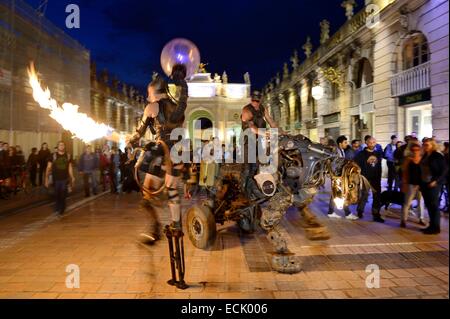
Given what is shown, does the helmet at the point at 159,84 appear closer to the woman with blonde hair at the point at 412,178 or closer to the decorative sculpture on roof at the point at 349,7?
the woman with blonde hair at the point at 412,178

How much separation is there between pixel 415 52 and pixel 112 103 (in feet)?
125

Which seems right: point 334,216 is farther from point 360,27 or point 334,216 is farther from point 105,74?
point 105,74

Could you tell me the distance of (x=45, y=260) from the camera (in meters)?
5.74

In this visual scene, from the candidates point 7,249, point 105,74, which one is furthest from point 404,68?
point 105,74

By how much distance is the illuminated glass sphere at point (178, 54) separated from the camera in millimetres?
4883

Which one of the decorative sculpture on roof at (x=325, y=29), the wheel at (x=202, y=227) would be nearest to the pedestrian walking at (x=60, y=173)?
the wheel at (x=202, y=227)

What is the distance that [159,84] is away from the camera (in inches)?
194

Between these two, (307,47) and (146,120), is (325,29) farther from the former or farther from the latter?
(146,120)

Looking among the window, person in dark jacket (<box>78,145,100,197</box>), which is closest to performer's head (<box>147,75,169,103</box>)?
person in dark jacket (<box>78,145,100,197</box>)

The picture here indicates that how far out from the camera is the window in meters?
15.0

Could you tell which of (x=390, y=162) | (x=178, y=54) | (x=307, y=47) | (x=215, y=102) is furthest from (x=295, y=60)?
(x=178, y=54)

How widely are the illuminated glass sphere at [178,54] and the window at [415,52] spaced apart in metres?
12.8
